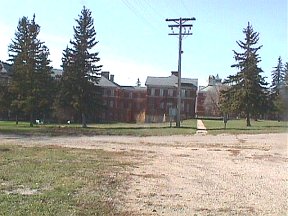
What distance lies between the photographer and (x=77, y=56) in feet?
160

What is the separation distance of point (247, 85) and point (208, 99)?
59.5 meters

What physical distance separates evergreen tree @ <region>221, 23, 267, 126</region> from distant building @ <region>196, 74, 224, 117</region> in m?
51.0

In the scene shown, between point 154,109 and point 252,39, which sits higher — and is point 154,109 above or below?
below

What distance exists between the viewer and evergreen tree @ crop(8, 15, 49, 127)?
48.6 metres

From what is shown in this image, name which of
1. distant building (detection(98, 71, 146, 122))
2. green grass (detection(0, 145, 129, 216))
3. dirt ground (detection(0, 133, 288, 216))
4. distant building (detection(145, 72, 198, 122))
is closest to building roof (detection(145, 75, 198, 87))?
distant building (detection(145, 72, 198, 122))

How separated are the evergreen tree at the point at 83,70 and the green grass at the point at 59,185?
1243 inches

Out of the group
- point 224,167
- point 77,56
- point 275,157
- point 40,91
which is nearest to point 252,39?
point 77,56

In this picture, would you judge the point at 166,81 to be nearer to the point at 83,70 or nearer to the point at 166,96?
the point at 166,96

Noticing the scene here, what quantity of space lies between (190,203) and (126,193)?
162cm

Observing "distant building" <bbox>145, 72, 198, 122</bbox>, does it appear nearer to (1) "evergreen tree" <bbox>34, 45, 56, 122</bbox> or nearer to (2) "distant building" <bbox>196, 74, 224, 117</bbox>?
(2) "distant building" <bbox>196, 74, 224, 117</bbox>

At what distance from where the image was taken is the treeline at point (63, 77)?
48.1 m

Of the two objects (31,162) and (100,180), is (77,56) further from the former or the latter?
(100,180)

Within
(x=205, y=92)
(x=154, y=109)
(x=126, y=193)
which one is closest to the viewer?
(x=126, y=193)

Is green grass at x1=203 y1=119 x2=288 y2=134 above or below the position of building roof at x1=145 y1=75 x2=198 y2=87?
below
